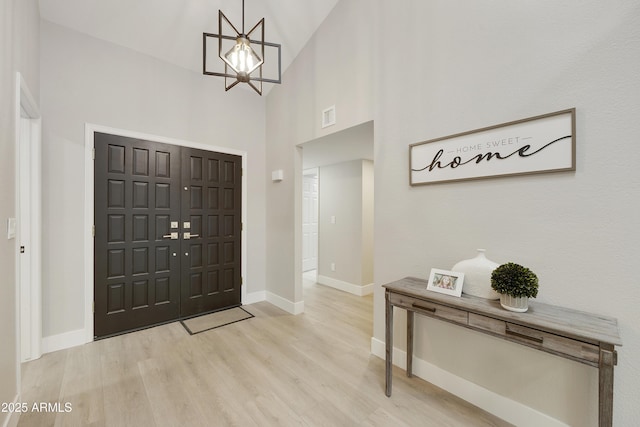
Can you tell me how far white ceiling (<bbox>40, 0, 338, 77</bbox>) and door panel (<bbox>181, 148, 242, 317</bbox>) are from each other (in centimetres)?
116

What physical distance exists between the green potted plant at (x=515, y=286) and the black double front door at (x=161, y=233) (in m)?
3.05

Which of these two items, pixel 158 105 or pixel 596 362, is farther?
pixel 158 105

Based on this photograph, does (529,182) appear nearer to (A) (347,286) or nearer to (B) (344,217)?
(B) (344,217)

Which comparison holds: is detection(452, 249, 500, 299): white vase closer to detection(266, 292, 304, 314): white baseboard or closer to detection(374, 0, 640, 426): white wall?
detection(374, 0, 640, 426): white wall

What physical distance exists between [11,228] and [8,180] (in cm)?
29

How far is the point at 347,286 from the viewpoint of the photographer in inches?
171

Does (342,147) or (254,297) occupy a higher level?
(342,147)

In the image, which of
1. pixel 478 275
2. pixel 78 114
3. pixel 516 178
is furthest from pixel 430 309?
pixel 78 114

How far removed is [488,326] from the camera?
1.45 meters

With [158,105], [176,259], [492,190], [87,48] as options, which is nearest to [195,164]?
[158,105]

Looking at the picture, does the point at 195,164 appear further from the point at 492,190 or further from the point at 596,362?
the point at 596,362

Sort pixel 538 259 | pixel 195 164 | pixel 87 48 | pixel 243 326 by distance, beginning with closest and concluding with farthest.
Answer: pixel 538 259
pixel 87 48
pixel 243 326
pixel 195 164

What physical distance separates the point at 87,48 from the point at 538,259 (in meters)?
4.25

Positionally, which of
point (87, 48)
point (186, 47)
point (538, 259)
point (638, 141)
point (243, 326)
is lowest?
point (243, 326)
